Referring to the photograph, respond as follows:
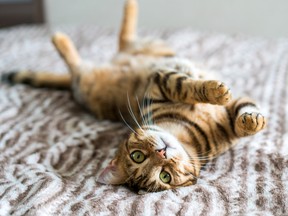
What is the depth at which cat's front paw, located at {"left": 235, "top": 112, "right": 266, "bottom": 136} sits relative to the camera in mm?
1309

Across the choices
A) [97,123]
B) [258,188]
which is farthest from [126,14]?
[258,188]

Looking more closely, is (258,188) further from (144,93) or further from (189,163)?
(144,93)

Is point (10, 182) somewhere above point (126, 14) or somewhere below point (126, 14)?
below

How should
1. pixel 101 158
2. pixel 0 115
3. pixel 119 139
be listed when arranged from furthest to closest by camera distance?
pixel 0 115
pixel 119 139
pixel 101 158

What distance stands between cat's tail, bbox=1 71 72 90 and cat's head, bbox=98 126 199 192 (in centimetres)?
91

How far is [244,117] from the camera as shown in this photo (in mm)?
1334

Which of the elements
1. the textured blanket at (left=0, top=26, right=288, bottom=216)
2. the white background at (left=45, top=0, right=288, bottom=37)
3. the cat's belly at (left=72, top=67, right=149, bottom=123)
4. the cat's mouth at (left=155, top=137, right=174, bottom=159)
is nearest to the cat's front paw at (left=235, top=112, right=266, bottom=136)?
the textured blanket at (left=0, top=26, right=288, bottom=216)

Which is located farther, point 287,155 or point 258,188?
point 287,155

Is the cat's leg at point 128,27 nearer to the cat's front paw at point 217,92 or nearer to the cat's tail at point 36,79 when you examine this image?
the cat's tail at point 36,79

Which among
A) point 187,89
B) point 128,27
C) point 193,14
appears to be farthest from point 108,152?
point 193,14

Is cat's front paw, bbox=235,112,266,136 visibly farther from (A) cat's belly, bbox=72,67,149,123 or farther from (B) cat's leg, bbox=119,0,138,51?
(B) cat's leg, bbox=119,0,138,51

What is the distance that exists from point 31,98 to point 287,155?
3.85ft

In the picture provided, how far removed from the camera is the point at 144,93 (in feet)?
5.60

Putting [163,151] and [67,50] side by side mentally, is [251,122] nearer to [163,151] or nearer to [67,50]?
[163,151]
